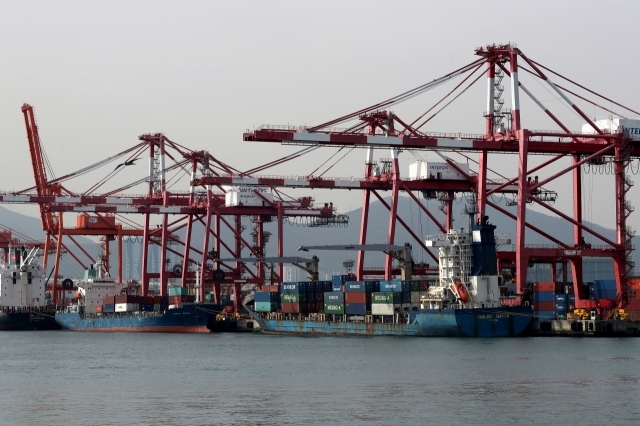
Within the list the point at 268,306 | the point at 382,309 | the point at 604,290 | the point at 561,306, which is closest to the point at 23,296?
the point at 268,306

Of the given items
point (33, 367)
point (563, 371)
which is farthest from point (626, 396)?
point (33, 367)

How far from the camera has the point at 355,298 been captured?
6569 cm

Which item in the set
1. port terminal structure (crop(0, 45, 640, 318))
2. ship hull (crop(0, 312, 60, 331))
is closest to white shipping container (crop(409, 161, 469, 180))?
port terminal structure (crop(0, 45, 640, 318))

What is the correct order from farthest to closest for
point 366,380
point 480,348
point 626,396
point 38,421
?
point 480,348, point 366,380, point 626,396, point 38,421

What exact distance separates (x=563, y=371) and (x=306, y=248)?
3490cm

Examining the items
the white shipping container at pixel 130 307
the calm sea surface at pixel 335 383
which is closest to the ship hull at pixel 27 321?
the white shipping container at pixel 130 307

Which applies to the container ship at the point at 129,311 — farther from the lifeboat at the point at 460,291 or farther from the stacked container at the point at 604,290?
the stacked container at the point at 604,290

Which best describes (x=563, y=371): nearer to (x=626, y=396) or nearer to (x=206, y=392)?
(x=626, y=396)

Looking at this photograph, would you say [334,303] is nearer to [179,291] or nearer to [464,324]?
[464,324]

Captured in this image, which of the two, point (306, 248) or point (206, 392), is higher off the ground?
point (306, 248)

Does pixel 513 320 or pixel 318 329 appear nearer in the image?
pixel 513 320

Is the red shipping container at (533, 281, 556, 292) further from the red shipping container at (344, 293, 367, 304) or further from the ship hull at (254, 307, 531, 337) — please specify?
the red shipping container at (344, 293, 367, 304)

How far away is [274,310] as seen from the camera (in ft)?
Result: 240

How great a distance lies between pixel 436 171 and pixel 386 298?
9.97 metres
